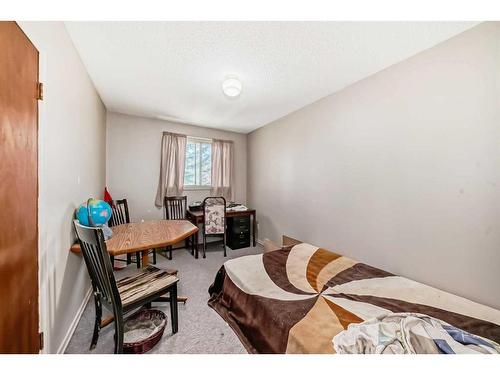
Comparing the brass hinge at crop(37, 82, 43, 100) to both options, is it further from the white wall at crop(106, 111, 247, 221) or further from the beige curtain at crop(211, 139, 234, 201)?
the beige curtain at crop(211, 139, 234, 201)

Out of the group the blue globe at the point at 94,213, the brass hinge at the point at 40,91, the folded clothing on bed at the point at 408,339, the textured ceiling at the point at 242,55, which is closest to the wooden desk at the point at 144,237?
the blue globe at the point at 94,213

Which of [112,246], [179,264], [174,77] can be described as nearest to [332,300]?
[112,246]

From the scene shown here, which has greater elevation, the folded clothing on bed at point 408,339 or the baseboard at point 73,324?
the folded clothing on bed at point 408,339

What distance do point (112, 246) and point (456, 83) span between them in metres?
3.05

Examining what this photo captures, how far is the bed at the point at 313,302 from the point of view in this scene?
1086mm

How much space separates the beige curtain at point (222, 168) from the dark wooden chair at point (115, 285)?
248 centimetres

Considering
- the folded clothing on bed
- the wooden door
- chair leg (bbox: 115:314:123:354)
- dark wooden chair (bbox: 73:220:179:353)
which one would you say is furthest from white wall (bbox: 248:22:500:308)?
the wooden door

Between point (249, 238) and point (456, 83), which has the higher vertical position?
point (456, 83)

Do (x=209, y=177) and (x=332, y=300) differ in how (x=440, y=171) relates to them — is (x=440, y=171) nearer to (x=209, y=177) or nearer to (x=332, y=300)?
(x=332, y=300)

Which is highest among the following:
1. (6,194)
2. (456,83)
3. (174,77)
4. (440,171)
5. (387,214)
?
(174,77)

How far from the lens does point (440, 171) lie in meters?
1.56

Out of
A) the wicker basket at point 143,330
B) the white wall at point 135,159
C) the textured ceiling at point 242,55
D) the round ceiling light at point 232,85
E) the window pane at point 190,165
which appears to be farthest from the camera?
the window pane at point 190,165

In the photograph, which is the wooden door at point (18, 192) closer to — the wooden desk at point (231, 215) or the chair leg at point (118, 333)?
the chair leg at point (118, 333)

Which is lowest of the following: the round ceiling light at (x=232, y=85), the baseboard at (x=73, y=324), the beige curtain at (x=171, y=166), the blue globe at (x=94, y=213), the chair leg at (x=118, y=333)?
the baseboard at (x=73, y=324)
